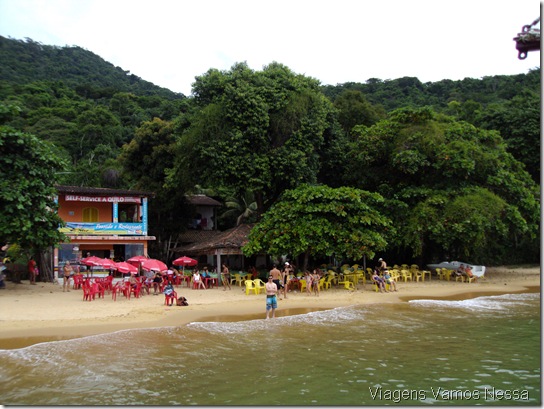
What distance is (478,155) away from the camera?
1005 inches

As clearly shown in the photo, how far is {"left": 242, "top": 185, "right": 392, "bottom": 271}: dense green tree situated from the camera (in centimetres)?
2038

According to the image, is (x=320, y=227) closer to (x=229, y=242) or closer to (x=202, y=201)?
(x=229, y=242)

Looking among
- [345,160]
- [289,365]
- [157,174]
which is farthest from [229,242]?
[289,365]

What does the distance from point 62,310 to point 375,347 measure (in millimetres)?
9791

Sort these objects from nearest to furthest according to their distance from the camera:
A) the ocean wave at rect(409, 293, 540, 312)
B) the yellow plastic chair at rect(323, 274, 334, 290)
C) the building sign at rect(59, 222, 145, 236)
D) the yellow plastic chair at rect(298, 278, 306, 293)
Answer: the ocean wave at rect(409, 293, 540, 312) → the yellow plastic chair at rect(298, 278, 306, 293) → the yellow plastic chair at rect(323, 274, 334, 290) → the building sign at rect(59, 222, 145, 236)

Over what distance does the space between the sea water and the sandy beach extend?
103 centimetres

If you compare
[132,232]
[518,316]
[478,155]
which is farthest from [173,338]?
[478,155]

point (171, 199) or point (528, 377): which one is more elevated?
point (171, 199)

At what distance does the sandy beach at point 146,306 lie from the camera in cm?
1259

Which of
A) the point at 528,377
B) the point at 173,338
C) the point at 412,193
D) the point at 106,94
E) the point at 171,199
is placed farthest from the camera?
the point at 106,94

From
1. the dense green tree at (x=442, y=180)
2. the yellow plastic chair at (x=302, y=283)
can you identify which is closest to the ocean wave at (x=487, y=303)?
the dense green tree at (x=442, y=180)

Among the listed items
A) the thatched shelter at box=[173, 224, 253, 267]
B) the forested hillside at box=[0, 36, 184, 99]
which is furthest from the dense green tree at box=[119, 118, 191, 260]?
the forested hillside at box=[0, 36, 184, 99]

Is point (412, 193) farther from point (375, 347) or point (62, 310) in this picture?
point (62, 310)

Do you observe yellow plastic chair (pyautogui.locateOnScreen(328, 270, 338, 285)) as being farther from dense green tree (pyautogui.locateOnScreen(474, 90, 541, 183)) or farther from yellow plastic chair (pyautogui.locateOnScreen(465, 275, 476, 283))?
dense green tree (pyautogui.locateOnScreen(474, 90, 541, 183))
